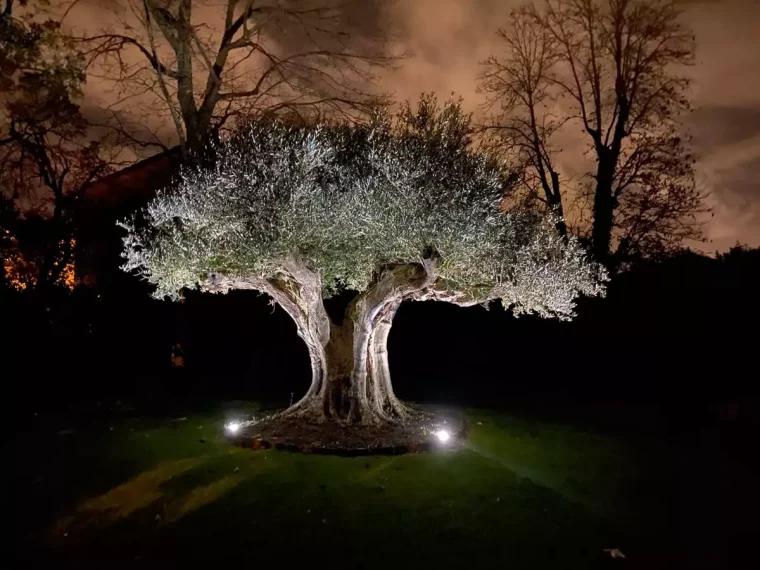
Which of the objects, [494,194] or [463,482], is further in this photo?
[494,194]

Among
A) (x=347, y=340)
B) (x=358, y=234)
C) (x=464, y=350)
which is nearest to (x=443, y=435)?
(x=347, y=340)

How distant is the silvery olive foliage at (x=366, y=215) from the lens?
10.8 m

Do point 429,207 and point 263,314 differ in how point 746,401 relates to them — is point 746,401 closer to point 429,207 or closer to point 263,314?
point 429,207

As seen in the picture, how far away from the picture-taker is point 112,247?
2191cm

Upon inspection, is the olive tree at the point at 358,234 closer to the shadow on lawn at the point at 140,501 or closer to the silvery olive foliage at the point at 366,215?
the silvery olive foliage at the point at 366,215

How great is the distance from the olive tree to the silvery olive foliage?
3cm

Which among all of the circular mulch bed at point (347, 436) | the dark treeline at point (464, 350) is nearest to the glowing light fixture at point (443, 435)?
the circular mulch bed at point (347, 436)

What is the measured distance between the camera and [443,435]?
11.8 m

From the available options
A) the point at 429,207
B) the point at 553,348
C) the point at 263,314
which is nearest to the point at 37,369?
the point at 263,314

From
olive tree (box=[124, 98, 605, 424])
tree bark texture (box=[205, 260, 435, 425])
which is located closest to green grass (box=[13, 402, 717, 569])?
tree bark texture (box=[205, 260, 435, 425])

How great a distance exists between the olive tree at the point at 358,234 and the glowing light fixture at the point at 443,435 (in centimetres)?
151

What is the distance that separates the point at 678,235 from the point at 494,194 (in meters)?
13.2

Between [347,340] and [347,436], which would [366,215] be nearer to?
[347,340]

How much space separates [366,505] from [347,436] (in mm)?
3622
